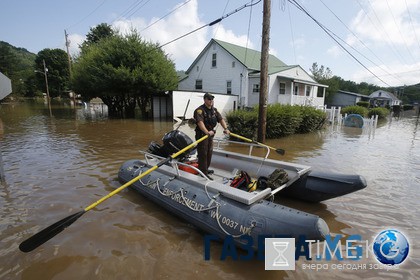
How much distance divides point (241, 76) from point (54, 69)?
49.8 metres

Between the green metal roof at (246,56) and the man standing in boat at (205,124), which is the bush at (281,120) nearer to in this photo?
the man standing in boat at (205,124)

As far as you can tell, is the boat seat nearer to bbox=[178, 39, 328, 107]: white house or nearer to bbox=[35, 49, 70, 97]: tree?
bbox=[178, 39, 328, 107]: white house

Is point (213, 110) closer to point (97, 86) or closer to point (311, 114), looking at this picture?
point (311, 114)

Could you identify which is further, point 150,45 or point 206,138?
point 150,45

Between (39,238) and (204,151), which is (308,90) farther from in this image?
(39,238)

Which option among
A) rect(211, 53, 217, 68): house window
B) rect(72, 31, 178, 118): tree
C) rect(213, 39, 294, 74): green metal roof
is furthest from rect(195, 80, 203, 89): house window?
rect(72, 31, 178, 118): tree

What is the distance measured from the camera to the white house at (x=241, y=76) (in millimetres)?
22484

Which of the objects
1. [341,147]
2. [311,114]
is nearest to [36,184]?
[341,147]

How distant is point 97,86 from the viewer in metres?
19.7

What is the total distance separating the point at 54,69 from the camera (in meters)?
54.0

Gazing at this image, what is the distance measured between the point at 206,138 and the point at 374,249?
315 cm

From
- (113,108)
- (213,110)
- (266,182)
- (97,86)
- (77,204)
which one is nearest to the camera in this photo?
(266,182)

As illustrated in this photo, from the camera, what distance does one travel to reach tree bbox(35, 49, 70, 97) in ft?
175

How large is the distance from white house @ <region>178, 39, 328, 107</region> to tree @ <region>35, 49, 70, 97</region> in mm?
40757
